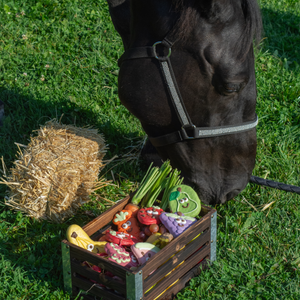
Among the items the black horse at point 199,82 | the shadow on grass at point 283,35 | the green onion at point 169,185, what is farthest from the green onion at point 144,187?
the shadow on grass at point 283,35

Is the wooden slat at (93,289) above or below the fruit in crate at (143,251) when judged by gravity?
below

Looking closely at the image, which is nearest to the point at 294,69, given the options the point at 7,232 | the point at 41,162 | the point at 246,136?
the point at 246,136

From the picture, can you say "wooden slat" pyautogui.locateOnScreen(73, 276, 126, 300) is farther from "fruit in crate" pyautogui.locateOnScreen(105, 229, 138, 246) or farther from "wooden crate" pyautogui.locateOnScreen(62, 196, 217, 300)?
"fruit in crate" pyautogui.locateOnScreen(105, 229, 138, 246)

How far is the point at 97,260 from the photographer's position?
2.01 metres

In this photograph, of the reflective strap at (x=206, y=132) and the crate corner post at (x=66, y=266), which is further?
the reflective strap at (x=206, y=132)

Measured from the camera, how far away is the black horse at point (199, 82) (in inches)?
85.7

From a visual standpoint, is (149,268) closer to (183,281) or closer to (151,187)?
(183,281)

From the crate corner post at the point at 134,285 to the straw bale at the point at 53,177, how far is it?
3.81 ft

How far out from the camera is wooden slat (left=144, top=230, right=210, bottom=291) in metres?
2.02

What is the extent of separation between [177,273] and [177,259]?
0.34 feet

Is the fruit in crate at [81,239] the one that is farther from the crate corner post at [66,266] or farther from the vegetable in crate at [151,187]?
the vegetable in crate at [151,187]

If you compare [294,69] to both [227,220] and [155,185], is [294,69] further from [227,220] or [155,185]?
[155,185]

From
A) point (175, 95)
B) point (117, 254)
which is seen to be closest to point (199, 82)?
point (175, 95)

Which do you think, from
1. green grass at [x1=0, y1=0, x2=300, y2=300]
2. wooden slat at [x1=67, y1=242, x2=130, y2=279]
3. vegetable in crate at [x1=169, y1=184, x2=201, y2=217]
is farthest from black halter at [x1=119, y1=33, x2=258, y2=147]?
wooden slat at [x1=67, y1=242, x2=130, y2=279]
